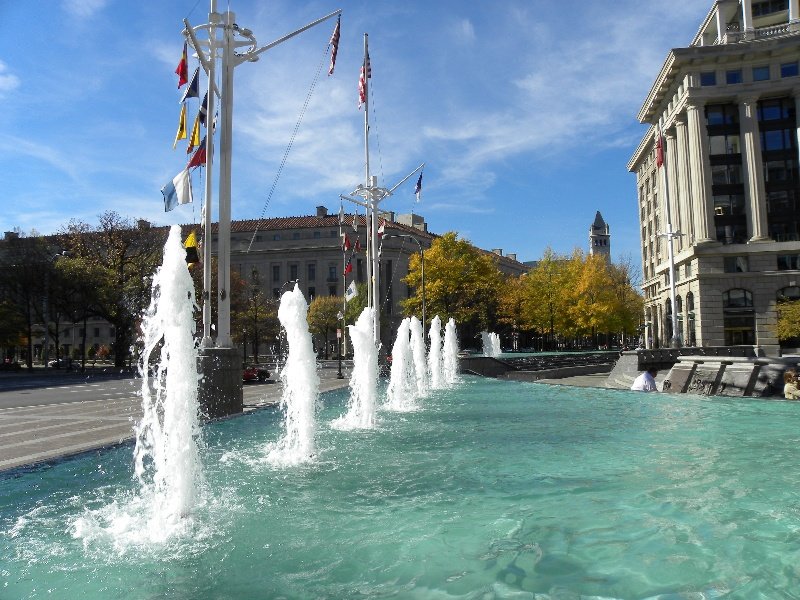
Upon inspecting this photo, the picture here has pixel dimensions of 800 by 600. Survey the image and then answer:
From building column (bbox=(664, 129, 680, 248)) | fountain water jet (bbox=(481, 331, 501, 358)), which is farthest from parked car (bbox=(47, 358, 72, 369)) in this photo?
building column (bbox=(664, 129, 680, 248))

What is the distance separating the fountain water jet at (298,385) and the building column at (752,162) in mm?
52297

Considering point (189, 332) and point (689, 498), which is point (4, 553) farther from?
point (689, 498)

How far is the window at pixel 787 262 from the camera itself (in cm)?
5125

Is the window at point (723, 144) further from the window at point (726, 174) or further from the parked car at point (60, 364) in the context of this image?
the parked car at point (60, 364)

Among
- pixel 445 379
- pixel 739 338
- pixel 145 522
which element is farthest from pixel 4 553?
pixel 739 338

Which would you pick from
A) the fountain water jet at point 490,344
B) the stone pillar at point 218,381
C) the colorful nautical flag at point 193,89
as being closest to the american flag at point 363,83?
the colorful nautical flag at point 193,89

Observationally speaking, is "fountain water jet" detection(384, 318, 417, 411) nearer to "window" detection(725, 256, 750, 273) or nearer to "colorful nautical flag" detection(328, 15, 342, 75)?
"colorful nautical flag" detection(328, 15, 342, 75)

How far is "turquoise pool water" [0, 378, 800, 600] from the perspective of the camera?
478 cm

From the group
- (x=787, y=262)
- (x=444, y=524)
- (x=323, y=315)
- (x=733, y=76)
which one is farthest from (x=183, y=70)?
(x=323, y=315)

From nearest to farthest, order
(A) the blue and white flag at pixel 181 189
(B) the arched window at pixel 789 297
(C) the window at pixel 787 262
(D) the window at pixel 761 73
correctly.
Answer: (A) the blue and white flag at pixel 181 189 < (B) the arched window at pixel 789 297 < (C) the window at pixel 787 262 < (D) the window at pixel 761 73

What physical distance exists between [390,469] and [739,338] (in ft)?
167

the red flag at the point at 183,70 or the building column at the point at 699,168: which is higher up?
the building column at the point at 699,168

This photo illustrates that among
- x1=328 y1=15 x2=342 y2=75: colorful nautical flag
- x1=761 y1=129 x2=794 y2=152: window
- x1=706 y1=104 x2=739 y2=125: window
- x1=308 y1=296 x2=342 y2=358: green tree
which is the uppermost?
x1=706 y1=104 x2=739 y2=125: window

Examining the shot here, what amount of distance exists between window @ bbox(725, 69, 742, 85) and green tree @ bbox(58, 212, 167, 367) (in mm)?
51738
